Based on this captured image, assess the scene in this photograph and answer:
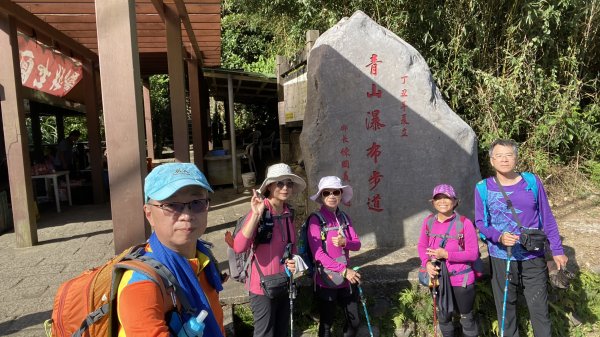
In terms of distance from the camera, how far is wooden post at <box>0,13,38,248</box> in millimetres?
4551

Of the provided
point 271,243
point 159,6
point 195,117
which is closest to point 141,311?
point 271,243

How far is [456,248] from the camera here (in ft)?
9.02

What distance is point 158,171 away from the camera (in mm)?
1291

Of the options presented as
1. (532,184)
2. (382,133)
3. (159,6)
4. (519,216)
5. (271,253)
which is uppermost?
(159,6)

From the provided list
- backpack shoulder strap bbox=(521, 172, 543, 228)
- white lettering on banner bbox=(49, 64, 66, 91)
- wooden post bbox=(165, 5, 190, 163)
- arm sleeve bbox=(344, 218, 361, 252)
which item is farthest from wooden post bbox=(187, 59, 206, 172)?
backpack shoulder strap bbox=(521, 172, 543, 228)

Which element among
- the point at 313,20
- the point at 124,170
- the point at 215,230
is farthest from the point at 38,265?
the point at 313,20

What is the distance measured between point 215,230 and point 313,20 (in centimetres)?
403

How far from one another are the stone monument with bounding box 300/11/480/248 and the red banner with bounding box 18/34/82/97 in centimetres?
393

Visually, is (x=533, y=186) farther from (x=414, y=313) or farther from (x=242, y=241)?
(x=242, y=241)

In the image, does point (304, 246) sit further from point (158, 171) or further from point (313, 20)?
point (313, 20)

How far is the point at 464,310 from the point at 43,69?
6.04m

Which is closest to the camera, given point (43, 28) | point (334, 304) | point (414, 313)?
point (334, 304)

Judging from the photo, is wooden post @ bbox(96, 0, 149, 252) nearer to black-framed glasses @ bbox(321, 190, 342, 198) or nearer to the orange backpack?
black-framed glasses @ bbox(321, 190, 342, 198)

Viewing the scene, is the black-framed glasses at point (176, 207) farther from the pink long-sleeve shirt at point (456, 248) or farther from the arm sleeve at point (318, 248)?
the pink long-sleeve shirt at point (456, 248)
